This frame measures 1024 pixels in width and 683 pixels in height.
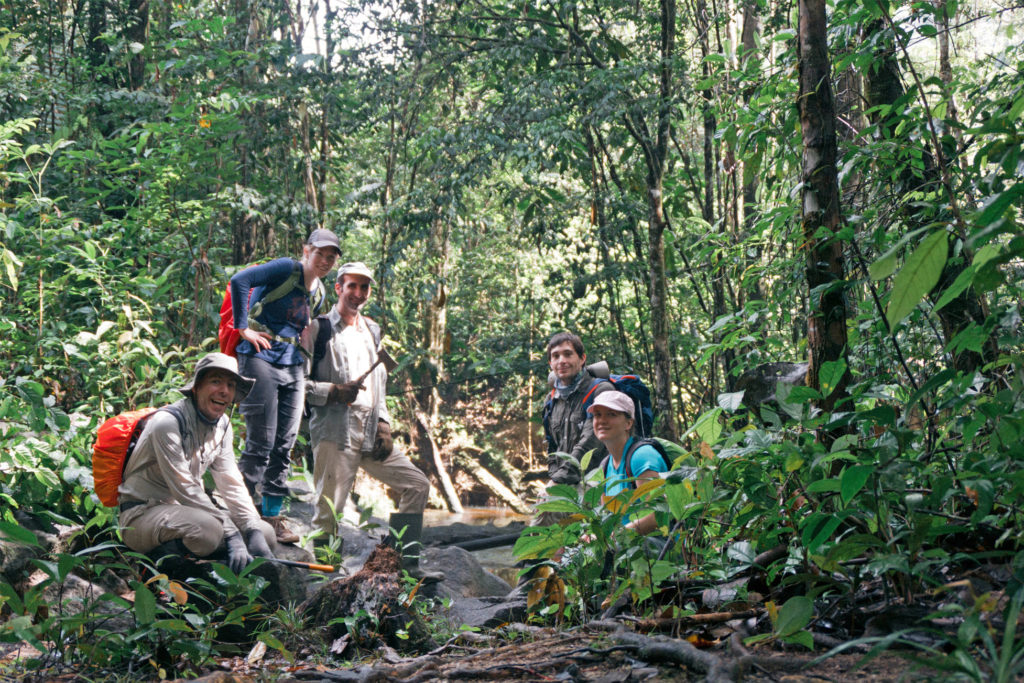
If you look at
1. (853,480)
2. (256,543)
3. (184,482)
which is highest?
(853,480)

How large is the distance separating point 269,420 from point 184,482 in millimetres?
1110

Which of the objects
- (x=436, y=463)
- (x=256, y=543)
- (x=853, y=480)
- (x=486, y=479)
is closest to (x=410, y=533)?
(x=256, y=543)

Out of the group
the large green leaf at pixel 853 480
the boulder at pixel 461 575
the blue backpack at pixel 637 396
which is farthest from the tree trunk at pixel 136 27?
the large green leaf at pixel 853 480

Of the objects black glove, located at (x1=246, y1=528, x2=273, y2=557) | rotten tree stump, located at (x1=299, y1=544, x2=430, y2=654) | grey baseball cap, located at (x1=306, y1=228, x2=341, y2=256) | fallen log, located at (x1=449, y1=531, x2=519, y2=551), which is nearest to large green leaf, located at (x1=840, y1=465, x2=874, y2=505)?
rotten tree stump, located at (x1=299, y1=544, x2=430, y2=654)

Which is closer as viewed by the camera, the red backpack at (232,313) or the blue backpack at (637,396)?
the blue backpack at (637,396)

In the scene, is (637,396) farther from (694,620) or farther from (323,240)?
(694,620)

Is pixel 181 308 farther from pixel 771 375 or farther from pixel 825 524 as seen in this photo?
pixel 825 524

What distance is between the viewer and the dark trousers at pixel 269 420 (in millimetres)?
5758

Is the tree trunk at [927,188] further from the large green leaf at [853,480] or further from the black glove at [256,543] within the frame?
the black glove at [256,543]

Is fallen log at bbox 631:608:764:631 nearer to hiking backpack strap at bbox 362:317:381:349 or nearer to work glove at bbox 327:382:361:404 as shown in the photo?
work glove at bbox 327:382:361:404

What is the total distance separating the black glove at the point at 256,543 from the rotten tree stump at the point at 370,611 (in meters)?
1.00

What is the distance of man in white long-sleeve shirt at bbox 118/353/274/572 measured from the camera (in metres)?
4.70

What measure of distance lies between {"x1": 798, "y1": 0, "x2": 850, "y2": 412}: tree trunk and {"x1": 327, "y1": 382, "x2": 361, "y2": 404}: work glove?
3893 mm

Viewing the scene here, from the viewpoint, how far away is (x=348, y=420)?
6.14 m
